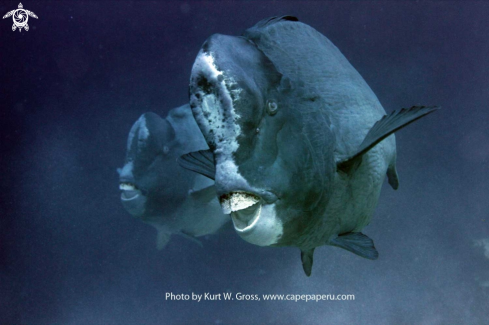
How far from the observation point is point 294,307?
6348 millimetres

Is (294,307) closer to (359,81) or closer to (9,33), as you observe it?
(359,81)

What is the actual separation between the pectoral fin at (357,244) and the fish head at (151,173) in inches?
109

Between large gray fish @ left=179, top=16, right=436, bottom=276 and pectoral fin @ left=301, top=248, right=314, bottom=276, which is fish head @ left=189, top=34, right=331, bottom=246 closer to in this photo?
large gray fish @ left=179, top=16, right=436, bottom=276

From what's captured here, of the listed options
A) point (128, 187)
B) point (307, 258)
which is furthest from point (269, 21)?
point (128, 187)

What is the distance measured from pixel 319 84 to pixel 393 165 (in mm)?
1200

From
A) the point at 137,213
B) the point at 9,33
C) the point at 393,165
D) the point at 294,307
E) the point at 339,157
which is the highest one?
the point at 9,33

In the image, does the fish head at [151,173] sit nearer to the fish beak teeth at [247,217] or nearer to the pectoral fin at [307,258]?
the pectoral fin at [307,258]

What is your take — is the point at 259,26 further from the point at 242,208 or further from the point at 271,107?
the point at 242,208

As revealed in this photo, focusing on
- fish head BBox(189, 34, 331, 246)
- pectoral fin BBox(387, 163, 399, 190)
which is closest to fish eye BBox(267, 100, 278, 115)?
fish head BBox(189, 34, 331, 246)

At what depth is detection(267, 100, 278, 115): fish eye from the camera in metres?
1.63

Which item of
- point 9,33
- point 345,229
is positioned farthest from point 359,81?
point 9,33

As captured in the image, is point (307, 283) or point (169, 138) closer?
point (169, 138)

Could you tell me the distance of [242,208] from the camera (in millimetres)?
1535

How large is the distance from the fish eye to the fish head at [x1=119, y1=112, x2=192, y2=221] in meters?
3.19
